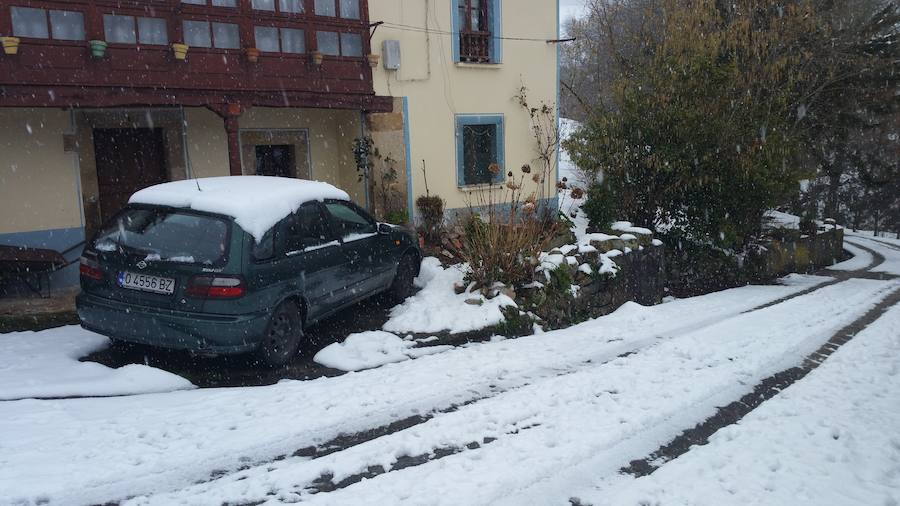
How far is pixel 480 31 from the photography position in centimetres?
1395

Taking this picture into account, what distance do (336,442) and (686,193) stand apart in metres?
10.0

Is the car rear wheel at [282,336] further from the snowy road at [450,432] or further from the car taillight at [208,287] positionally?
the car taillight at [208,287]

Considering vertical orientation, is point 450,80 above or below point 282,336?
above

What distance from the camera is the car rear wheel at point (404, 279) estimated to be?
7.71m

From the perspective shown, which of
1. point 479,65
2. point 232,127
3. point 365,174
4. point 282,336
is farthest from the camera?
point 479,65

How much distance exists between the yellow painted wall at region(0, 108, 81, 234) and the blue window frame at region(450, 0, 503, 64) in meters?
7.99

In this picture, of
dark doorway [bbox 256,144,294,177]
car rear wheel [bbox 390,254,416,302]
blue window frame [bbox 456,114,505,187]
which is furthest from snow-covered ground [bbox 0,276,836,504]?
blue window frame [bbox 456,114,505,187]

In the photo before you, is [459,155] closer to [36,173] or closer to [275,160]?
[275,160]

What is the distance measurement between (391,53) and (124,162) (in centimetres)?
542

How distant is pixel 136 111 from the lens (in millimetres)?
10477

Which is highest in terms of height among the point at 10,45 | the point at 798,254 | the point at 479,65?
the point at 479,65

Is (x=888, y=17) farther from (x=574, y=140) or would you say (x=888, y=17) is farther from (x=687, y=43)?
(x=574, y=140)

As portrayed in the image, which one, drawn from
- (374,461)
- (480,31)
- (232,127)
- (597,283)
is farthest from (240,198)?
(480,31)

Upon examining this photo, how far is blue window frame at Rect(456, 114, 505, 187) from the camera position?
45.8 feet
